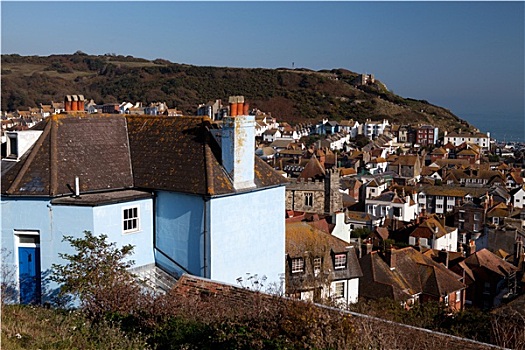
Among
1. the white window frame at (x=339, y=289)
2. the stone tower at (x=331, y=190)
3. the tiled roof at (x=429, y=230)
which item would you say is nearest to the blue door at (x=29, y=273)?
the white window frame at (x=339, y=289)

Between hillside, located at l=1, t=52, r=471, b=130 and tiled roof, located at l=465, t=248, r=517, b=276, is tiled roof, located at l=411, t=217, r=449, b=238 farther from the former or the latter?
hillside, located at l=1, t=52, r=471, b=130

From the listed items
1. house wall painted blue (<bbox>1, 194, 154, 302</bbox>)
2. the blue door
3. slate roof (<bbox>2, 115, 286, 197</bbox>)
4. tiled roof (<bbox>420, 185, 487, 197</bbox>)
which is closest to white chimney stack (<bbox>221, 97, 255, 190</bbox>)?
slate roof (<bbox>2, 115, 286, 197</bbox>)

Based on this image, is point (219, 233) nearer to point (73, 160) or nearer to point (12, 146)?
point (73, 160)

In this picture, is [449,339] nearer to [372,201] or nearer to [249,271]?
[249,271]

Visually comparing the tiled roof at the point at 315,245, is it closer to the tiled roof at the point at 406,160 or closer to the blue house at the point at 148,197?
the blue house at the point at 148,197

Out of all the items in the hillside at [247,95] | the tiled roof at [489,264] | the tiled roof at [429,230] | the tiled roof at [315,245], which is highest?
the hillside at [247,95]

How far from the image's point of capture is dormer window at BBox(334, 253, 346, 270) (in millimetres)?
25784

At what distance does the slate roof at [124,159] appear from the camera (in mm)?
15711

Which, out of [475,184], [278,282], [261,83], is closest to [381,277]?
[278,282]

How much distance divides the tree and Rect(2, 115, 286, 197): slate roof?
183 centimetres

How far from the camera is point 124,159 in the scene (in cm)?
1719

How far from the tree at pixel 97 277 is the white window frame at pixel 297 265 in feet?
33.1

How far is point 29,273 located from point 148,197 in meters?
3.42

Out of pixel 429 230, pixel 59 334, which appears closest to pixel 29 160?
pixel 59 334
